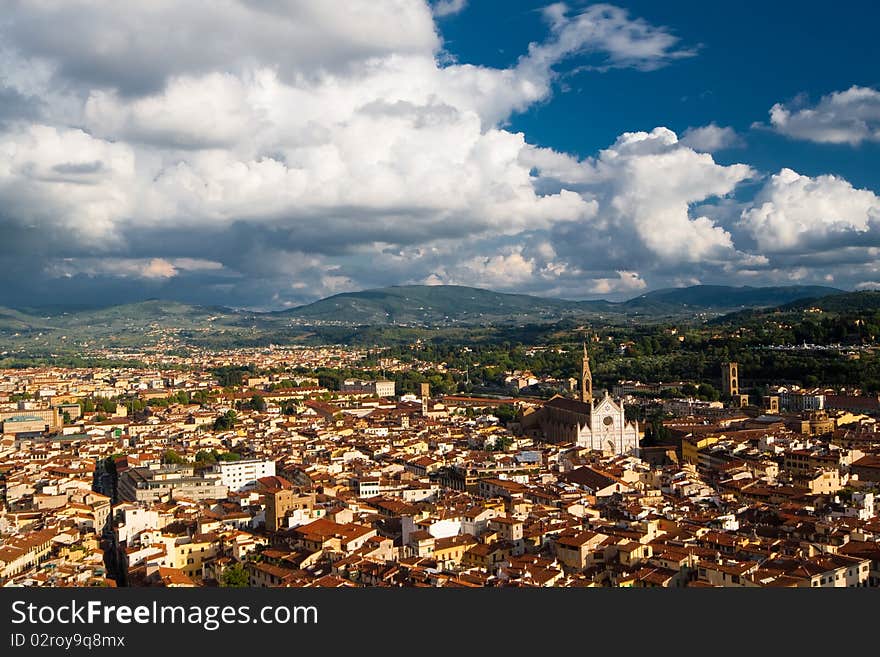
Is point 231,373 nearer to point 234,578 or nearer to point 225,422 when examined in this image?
point 225,422

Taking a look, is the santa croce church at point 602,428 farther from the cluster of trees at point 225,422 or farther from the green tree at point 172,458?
the cluster of trees at point 225,422

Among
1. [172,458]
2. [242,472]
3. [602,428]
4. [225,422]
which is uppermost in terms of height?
[225,422]

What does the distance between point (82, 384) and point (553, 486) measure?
65727mm

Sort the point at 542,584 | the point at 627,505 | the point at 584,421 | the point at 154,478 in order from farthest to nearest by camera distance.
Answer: the point at 584,421 → the point at 154,478 → the point at 627,505 → the point at 542,584

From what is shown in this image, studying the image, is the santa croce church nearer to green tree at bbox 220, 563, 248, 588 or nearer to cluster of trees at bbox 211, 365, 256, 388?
green tree at bbox 220, 563, 248, 588

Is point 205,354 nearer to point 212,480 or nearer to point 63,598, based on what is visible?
point 212,480

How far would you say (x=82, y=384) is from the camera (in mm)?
84688

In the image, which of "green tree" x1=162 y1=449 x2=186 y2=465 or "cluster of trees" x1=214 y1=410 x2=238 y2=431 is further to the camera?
"cluster of trees" x1=214 y1=410 x2=238 y2=431

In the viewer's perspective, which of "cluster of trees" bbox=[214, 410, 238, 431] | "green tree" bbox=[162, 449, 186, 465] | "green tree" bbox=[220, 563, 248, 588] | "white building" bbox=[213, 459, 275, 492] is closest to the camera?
"green tree" bbox=[220, 563, 248, 588]

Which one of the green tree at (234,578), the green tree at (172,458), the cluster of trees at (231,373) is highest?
the cluster of trees at (231,373)

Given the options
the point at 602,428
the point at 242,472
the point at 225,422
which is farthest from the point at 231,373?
the point at 242,472

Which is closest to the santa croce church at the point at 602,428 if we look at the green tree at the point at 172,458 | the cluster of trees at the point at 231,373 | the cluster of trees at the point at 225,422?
the green tree at the point at 172,458

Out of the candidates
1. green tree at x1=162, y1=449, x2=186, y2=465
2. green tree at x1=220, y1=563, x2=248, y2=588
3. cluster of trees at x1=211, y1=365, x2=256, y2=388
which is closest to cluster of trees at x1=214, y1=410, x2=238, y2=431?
green tree at x1=162, y1=449, x2=186, y2=465

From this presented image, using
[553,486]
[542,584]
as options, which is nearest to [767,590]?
[542,584]
